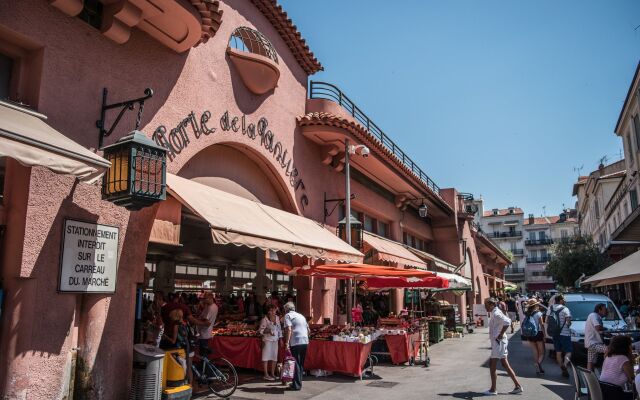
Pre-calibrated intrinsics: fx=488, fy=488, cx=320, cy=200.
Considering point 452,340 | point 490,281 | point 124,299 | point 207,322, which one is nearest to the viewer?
point 124,299

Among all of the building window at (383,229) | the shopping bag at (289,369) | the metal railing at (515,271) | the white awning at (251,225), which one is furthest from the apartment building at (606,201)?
the metal railing at (515,271)

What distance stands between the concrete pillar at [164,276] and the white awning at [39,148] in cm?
1204

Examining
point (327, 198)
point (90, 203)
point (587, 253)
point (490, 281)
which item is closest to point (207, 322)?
point (90, 203)

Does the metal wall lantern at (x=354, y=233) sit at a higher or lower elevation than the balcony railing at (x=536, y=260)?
lower

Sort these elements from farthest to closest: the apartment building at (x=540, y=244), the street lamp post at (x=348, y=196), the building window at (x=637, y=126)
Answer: the apartment building at (x=540, y=244) < the building window at (x=637, y=126) < the street lamp post at (x=348, y=196)

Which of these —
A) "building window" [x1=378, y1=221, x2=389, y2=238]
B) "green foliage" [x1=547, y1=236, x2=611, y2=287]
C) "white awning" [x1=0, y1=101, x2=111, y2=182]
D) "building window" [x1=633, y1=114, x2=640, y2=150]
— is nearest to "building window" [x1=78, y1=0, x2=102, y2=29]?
"white awning" [x1=0, y1=101, x2=111, y2=182]

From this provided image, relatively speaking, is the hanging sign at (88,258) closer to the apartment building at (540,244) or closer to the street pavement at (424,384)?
the street pavement at (424,384)

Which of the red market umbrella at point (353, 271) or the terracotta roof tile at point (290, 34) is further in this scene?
the terracotta roof tile at point (290, 34)

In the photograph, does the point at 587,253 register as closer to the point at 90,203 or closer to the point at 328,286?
the point at 328,286

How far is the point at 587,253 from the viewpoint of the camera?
1609 inches

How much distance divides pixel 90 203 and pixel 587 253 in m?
42.6

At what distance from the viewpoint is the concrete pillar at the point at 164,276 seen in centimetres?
1773

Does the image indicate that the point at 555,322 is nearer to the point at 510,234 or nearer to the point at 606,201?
the point at 606,201

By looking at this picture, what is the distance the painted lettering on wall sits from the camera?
921cm
